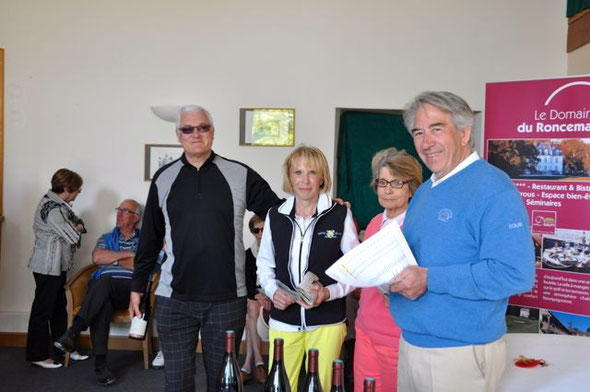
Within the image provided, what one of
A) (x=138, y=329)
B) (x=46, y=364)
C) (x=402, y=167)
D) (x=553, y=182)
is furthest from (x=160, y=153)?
(x=553, y=182)

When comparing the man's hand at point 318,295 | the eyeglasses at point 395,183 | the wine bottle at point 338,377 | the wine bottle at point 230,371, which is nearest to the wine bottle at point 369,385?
the wine bottle at point 338,377

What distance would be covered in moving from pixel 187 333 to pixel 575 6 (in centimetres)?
363

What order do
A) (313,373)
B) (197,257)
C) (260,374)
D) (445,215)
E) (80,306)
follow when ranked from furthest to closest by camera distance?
1. (80,306)
2. (260,374)
3. (197,257)
4. (445,215)
5. (313,373)

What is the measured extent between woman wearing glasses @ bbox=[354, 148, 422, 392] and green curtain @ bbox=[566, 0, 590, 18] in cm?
248

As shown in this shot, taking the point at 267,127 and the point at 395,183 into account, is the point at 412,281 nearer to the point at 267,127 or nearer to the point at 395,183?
the point at 395,183

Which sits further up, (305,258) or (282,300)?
(305,258)

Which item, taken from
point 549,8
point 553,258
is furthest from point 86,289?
point 549,8

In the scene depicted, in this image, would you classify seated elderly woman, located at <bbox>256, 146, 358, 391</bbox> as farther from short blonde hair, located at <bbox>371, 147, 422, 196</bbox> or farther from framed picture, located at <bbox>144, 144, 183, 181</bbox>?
framed picture, located at <bbox>144, 144, 183, 181</bbox>

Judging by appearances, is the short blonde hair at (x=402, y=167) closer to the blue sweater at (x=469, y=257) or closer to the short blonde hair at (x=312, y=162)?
the short blonde hair at (x=312, y=162)

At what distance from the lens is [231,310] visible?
2334mm

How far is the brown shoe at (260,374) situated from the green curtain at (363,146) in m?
1.50

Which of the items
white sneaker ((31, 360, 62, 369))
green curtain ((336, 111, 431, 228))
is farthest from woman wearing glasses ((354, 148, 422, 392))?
white sneaker ((31, 360, 62, 369))

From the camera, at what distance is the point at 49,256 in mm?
4129

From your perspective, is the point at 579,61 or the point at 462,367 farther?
the point at 579,61
